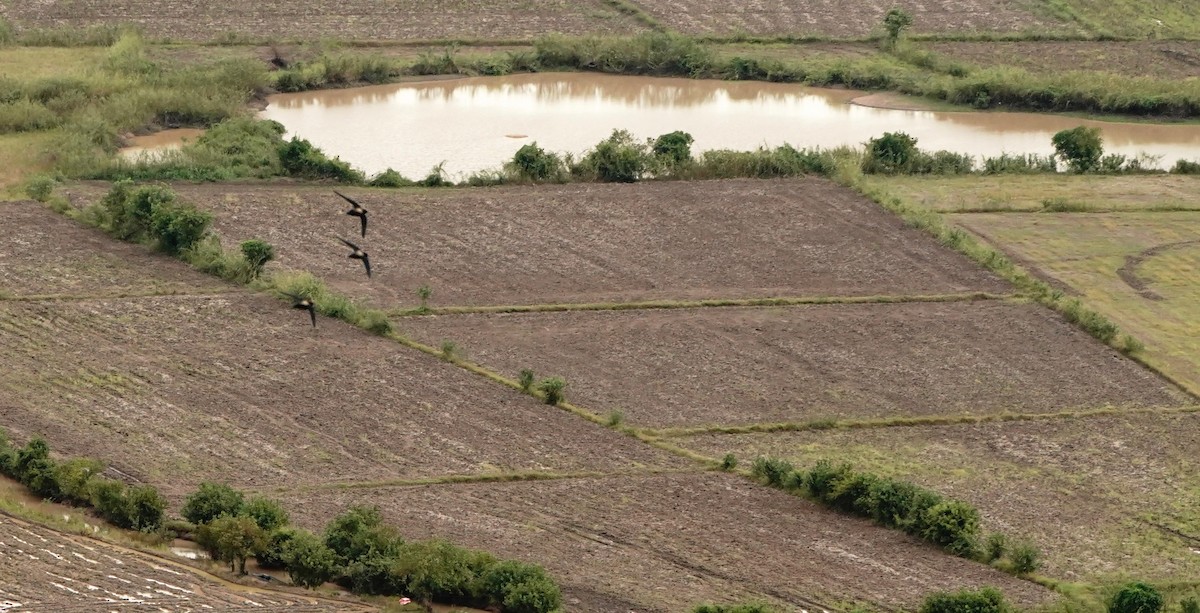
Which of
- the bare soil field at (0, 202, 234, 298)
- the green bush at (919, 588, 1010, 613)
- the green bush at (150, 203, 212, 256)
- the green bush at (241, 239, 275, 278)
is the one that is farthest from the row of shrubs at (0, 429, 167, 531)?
the green bush at (919, 588, 1010, 613)

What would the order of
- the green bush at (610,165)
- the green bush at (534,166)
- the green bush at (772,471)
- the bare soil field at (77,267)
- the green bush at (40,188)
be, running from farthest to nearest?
the green bush at (610,165), the green bush at (534,166), the green bush at (40,188), the bare soil field at (77,267), the green bush at (772,471)

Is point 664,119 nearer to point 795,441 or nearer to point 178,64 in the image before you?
point 178,64

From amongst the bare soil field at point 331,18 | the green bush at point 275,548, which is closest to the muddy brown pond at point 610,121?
the bare soil field at point 331,18

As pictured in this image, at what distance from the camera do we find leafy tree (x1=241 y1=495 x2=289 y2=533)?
29312mm

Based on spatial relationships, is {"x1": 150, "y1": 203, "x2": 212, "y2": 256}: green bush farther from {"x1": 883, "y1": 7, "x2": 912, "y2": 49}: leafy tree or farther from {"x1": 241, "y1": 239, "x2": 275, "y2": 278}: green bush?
{"x1": 883, "y1": 7, "x2": 912, "y2": 49}: leafy tree

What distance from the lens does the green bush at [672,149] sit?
49531 mm

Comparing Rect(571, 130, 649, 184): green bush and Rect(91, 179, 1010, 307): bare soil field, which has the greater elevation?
Rect(571, 130, 649, 184): green bush

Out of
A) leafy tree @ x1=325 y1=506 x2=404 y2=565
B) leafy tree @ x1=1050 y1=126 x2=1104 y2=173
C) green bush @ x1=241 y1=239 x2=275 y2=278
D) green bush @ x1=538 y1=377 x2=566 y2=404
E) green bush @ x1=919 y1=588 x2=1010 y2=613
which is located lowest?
leafy tree @ x1=325 y1=506 x2=404 y2=565

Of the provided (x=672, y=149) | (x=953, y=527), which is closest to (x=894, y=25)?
(x=672, y=149)

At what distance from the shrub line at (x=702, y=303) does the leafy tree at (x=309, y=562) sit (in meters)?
11.0

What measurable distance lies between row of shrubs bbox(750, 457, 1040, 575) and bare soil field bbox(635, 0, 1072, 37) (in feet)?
118

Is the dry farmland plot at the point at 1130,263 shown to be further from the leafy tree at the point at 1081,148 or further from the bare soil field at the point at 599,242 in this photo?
the leafy tree at the point at 1081,148

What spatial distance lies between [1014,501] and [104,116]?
28.2 metres

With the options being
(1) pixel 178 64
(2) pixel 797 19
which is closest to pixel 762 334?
(1) pixel 178 64
